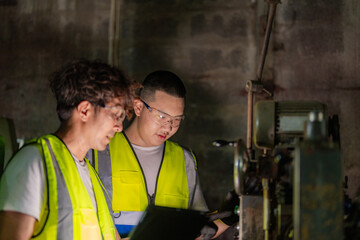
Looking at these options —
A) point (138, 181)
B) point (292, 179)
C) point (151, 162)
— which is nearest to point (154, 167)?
point (151, 162)

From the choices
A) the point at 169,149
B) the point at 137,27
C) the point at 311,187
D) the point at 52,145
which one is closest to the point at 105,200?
the point at 52,145

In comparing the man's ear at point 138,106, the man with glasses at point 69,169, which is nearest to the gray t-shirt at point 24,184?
the man with glasses at point 69,169

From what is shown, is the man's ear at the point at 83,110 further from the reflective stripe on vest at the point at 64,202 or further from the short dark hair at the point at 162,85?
the short dark hair at the point at 162,85

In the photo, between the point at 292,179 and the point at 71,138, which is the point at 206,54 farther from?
the point at 292,179

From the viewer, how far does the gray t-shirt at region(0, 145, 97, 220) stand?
1.50 metres

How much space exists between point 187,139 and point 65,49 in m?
1.38

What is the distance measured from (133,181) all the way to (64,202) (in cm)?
100

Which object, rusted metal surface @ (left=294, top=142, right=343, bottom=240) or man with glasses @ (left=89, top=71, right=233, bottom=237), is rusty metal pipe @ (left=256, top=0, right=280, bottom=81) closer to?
man with glasses @ (left=89, top=71, right=233, bottom=237)

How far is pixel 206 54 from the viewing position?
11.4 feet

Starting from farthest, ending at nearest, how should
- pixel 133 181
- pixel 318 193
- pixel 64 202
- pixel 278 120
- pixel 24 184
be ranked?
pixel 133 181, pixel 278 120, pixel 64 202, pixel 24 184, pixel 318 193

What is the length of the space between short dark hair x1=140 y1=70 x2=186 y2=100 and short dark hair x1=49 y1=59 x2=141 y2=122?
0.83m

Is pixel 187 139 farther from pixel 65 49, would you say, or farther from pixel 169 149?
pixel 65 49

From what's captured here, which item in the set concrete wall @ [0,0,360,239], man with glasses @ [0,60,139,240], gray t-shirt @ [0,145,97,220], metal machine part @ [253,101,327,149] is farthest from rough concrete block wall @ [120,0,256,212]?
gray t-shirt @ [0,145,97,220]

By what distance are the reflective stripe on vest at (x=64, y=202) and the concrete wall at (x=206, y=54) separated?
1763 mm
